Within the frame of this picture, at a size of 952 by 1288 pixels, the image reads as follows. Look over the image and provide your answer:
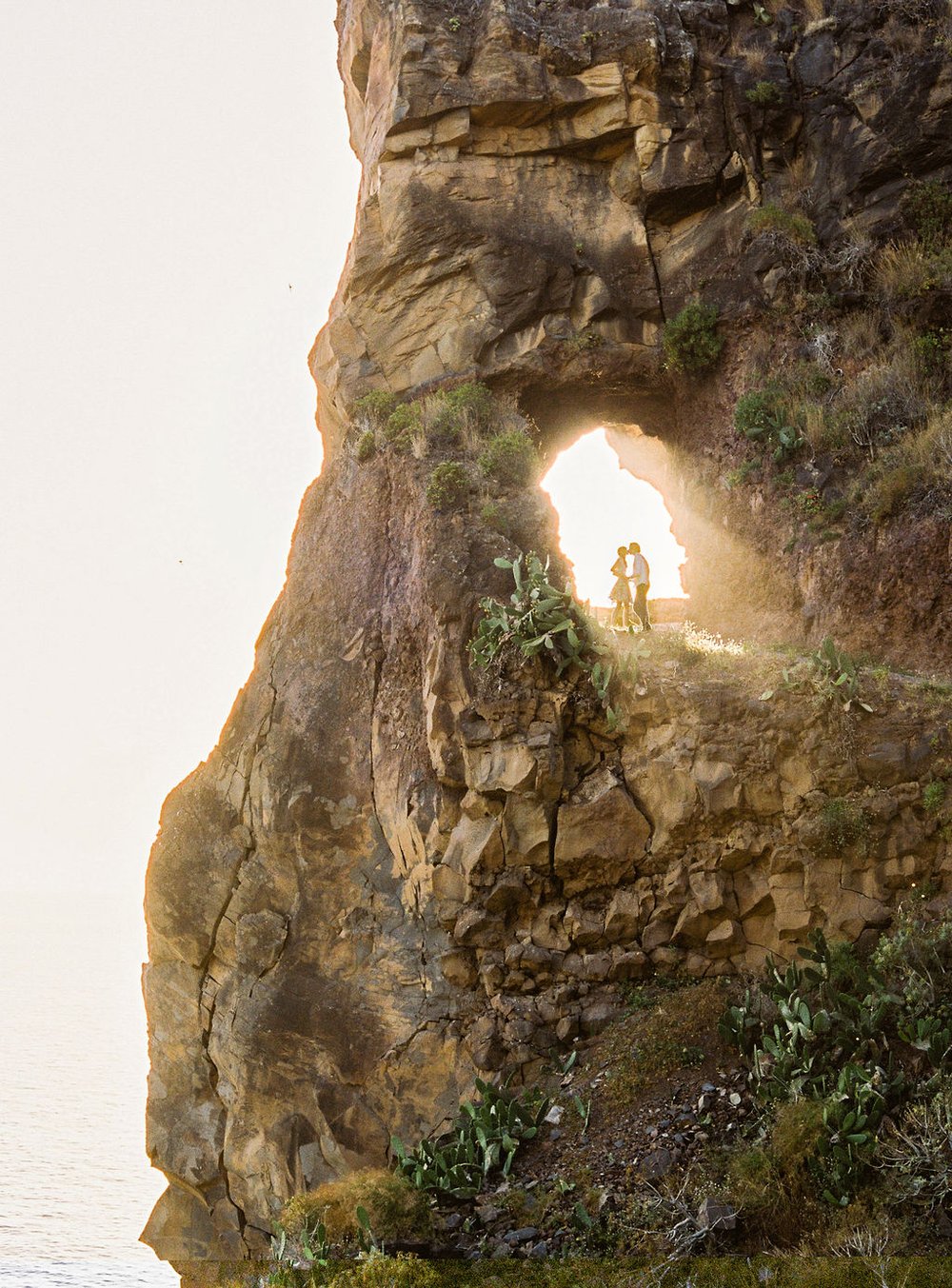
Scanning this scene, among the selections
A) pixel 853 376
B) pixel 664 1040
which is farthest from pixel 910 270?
pixel 664 1040

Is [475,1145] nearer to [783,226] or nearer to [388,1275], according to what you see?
[388,1275]

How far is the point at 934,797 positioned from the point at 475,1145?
249 inches

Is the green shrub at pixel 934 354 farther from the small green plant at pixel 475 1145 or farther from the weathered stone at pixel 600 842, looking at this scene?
the small green plant at pixel 475 1145

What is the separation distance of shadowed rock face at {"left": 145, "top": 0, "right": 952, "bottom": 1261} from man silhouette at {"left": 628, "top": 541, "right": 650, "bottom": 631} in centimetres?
171

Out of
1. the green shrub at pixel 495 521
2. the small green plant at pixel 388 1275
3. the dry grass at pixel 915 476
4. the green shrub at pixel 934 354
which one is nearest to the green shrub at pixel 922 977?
the small green plant at pixel 388 1275

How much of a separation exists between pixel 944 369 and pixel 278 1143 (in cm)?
1516

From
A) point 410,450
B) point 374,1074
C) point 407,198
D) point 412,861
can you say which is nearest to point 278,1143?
point 374,1074

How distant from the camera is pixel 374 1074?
514 inches

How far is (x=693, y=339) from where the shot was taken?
58.4 feet

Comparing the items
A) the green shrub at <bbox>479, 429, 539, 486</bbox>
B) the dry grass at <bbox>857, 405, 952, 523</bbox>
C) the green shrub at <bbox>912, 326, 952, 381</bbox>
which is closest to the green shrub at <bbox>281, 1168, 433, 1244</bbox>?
the green shrub at <bbox>479, 429, 539, 486</bbox>

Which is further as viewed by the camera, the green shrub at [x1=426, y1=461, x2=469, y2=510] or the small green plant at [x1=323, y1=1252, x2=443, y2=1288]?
the green shrub at [x1=426, y1=461, x2=469, y2=510]

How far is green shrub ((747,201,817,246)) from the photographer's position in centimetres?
1788

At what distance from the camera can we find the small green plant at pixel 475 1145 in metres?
10.5

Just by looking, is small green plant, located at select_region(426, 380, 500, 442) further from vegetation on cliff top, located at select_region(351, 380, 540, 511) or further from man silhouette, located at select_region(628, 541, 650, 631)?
man silhouette, located at select_region(628, 541, 650, 631)
